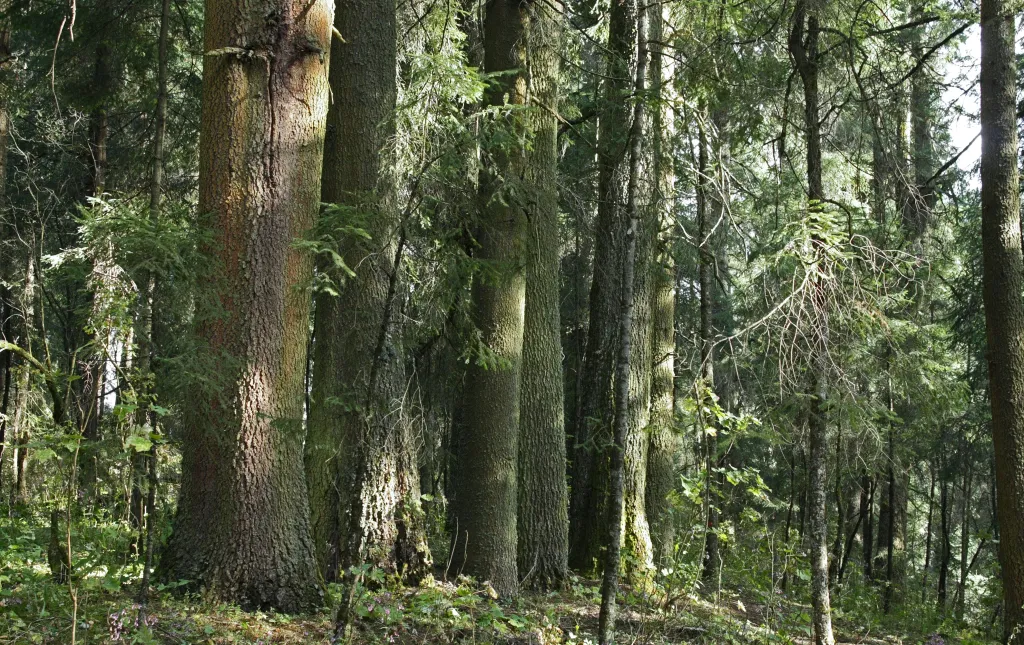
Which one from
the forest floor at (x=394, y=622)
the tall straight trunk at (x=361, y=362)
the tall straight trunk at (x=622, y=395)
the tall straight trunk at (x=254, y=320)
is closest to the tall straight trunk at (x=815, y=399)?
the forest floor at (x=394, y=622)

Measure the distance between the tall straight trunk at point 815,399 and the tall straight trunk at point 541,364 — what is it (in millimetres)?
2647

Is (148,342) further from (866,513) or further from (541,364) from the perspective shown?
(866,513)

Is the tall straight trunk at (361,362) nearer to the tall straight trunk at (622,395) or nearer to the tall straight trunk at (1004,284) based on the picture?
the tall straight trunk at (622,395)

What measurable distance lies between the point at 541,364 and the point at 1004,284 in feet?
16.3

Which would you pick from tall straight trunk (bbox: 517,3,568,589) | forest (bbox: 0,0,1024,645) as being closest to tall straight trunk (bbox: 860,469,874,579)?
forest (bbox: 0,0,1024,645)

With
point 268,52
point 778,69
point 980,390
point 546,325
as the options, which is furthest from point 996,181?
point 980,390

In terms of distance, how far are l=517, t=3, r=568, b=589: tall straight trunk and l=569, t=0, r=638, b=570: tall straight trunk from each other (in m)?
0.90

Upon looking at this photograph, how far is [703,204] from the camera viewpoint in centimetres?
1216

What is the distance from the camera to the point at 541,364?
29.2 feet

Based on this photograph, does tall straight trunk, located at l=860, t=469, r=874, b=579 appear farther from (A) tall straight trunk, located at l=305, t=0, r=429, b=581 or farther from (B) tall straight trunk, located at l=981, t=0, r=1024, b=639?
(A) tall straight trunk, located at l=305, t=0, r=429, b=581

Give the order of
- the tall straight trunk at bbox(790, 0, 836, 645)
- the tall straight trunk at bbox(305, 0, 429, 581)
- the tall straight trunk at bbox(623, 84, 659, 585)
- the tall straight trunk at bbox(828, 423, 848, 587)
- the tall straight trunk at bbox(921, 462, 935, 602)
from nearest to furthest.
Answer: the tall straight trunk at bbox(790, 0, 836, 645) < the tall straight trunk at bbox(305, 0, 429, 581) < the tall straight trunk at bbox(828, 423, 848, 587) < the tall straight trunk at bbox(623, 84, 659, 585) < the tall straight trunk at bbox(921, 462, 935, 602)

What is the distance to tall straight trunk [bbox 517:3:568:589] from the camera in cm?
872

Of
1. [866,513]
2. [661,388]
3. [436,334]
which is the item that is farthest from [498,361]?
[866,513]

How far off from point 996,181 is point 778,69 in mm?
2627
